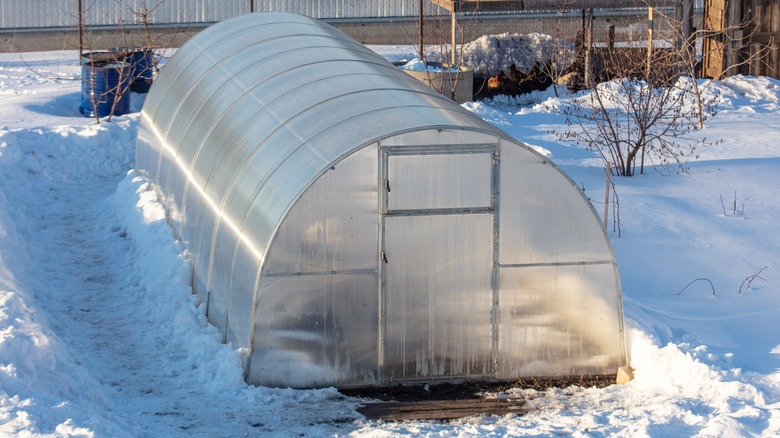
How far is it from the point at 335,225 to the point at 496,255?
54.3 inches

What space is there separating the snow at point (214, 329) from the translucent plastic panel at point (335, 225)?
0.98m

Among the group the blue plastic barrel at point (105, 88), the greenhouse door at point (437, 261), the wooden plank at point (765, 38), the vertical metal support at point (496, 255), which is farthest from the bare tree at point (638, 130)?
the blue plastic barrel at point (105, 88)

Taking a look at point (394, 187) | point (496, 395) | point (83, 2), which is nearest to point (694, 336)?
point (496, 395)

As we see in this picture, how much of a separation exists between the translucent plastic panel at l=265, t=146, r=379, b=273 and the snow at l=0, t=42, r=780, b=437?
98 centimetres

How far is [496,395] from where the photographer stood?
9.19m

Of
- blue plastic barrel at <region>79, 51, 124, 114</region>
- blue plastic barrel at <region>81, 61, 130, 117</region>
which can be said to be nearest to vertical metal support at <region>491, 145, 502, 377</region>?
blue plastic barrel at <region>81, 61, 130, 117</region>

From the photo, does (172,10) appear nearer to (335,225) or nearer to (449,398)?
(335,225)

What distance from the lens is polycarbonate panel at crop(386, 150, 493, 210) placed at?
9.16 m

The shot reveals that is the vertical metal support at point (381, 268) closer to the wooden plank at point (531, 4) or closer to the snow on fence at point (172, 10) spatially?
the wooden plank at point (531, 4)

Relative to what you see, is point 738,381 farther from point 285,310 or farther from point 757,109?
point 757,109

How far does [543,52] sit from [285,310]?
1747 cm

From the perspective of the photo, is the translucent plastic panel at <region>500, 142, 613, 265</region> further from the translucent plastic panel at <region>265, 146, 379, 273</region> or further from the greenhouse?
the translucent plastic panel at <region>265, 146, 379, 273</region>

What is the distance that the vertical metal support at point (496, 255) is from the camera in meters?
9.30

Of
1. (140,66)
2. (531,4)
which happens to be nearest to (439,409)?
(140,66)
